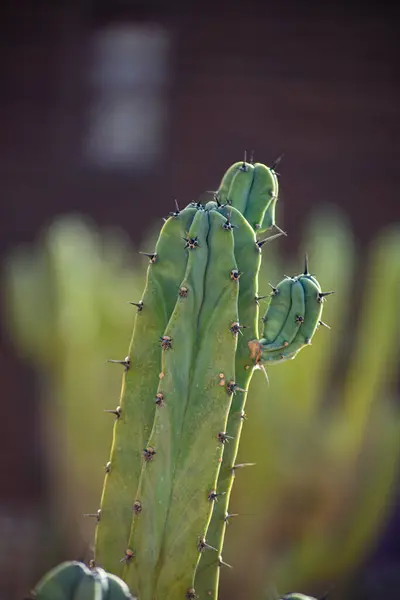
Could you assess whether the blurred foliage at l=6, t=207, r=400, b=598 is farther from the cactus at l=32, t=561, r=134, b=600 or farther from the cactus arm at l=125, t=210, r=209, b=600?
the cactus at l=32, t=561, r=134, b=600

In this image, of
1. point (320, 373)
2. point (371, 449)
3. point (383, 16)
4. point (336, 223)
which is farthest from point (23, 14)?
point (371, 449)

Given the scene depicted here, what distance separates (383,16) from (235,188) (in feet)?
16.9

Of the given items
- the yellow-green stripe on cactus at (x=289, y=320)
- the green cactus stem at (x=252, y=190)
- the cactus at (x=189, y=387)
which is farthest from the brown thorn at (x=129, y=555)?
the green cactus stem at (x=252, y=190)

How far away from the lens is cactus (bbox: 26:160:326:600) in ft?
6.31

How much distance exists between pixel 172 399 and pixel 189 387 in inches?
1.9

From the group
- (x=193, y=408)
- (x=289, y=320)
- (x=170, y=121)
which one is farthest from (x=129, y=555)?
(x=170, y=121)

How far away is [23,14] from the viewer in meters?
6.94

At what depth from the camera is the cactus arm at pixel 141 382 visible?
6.52 ft

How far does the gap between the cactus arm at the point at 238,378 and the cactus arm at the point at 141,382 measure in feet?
0.39

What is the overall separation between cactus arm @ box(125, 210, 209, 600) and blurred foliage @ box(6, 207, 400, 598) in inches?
83.2

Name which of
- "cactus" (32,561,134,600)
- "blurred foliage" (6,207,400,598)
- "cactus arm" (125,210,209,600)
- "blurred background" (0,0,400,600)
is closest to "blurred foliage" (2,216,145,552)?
"blurred foliage" (6,207,400,598)

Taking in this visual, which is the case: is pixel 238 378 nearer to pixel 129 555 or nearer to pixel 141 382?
pixel 141 382

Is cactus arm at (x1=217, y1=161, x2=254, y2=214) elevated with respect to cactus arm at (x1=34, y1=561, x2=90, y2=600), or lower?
elevated

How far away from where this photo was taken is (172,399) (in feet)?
6.36
